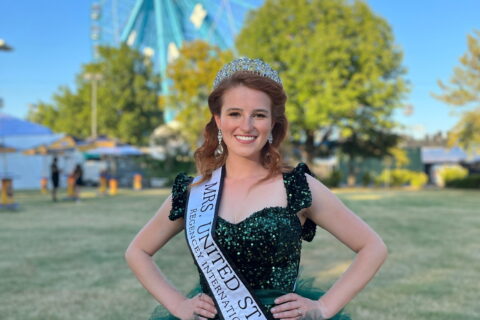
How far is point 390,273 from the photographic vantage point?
19.5 feet

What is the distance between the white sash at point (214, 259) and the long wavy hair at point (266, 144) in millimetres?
69

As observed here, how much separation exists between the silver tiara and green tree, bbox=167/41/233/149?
26.8 metres

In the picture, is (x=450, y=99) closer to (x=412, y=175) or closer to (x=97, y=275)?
(x=412, y=175)

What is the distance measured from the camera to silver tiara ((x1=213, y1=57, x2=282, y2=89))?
1.74m

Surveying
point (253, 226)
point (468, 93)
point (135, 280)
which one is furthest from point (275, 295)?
point (468, 93)

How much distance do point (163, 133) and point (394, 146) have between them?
1464 centimetres

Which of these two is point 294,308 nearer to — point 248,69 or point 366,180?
point 248,69

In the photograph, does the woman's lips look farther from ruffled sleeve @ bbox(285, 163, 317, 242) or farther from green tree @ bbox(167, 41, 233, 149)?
green tree @ bbox(167, 41, 233, 149)

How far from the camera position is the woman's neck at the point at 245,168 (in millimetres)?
1839

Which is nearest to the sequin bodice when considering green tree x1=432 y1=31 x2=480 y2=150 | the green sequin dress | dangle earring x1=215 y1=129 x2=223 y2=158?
the green sequin dress

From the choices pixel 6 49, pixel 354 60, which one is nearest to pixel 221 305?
pixel 6 49

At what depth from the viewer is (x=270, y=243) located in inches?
63.9

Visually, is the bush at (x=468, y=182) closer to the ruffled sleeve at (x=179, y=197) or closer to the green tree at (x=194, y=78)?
the green tree at (x=194, y=78)

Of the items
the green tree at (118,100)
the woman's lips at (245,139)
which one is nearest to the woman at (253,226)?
the woman's lips at (245,139)
